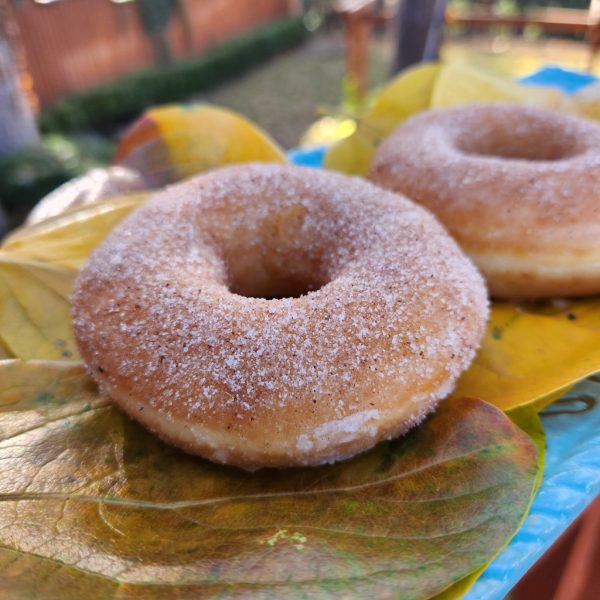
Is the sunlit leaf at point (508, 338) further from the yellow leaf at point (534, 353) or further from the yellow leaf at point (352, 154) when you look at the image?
the yellow leaf at point (352, 154)

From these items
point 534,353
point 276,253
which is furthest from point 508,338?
point 276,253

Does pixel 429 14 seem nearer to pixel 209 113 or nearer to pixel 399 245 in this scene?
pixel 209 113

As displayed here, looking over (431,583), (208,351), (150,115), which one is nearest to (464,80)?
(150,115)

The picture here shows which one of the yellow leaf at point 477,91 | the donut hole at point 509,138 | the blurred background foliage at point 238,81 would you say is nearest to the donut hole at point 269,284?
the donut hole at point 509,138

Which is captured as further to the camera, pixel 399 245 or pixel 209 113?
pixel 209 113

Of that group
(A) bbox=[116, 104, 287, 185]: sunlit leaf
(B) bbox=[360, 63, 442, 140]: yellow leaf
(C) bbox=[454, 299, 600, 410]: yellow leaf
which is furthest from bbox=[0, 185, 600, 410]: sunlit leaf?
(B) bbox=[360, 63, 442, 140]: yellow leaf
